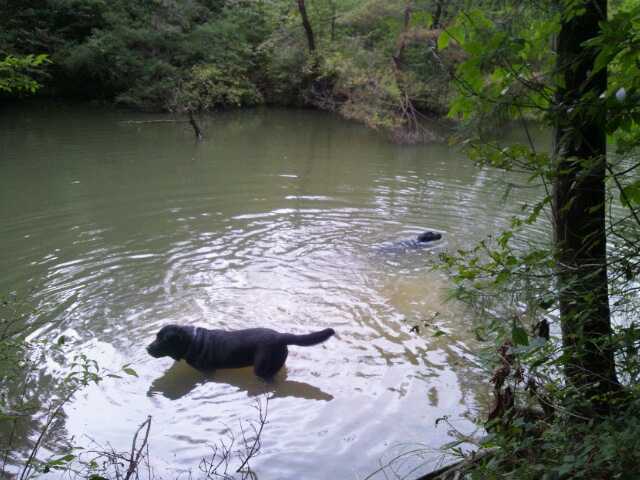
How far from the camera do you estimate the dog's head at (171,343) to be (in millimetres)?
6195

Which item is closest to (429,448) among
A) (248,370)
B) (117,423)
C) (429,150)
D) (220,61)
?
Result: (248,370)

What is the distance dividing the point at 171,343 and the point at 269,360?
3.65ft

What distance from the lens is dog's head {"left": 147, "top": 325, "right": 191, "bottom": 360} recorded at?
6.20 m

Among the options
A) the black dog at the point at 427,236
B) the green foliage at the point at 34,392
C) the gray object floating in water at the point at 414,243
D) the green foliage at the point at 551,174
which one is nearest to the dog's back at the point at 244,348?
the green foliage at the point at 34,392

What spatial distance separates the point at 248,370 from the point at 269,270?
9.57 feet

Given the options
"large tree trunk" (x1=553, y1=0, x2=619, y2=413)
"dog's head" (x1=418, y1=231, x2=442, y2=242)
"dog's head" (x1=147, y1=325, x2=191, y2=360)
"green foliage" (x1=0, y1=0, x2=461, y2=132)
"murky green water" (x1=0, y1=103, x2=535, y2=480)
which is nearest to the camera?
"large tree trunk" (x1=553, y1=0, x2=619, y2=413)

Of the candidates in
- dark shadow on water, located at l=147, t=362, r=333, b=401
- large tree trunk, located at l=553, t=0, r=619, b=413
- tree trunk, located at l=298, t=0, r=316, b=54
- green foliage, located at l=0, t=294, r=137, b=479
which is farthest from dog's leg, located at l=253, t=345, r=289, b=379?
tree trunk, located at l=298, t=0, r=316, b=54

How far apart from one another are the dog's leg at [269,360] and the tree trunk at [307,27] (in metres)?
24.4

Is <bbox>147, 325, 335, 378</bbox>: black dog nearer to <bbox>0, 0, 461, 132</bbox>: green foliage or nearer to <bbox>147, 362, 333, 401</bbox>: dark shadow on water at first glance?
<bbox>147, 362, 333, 401</bbox>: dark shadow on water

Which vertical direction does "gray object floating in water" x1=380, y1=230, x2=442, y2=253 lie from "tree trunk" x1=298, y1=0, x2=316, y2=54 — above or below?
below

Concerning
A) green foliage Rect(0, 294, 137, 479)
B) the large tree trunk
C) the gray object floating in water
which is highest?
the large tree trunk

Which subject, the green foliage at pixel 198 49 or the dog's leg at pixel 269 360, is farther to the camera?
the green foliage at pixel 198 49

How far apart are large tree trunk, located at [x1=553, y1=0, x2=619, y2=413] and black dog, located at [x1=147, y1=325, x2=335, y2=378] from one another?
3.01 meters

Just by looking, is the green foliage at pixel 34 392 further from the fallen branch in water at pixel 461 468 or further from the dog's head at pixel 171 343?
the fallen branch in water at pixel 461 468
